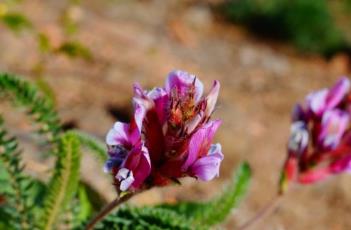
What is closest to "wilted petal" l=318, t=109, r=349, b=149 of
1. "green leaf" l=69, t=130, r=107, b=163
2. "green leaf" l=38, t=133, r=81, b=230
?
"green leaf" l=69, t=130, r=107, b=163

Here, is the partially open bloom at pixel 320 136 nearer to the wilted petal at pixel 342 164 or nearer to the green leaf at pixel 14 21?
the wilted petal at pixel 342 164

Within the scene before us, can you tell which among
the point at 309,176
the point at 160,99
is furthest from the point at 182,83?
the point at 309,176

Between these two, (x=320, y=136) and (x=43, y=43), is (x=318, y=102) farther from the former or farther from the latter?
(x=43, y=43)

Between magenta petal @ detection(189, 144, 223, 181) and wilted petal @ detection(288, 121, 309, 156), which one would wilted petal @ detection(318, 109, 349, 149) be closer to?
wilted petal @ detection(288, 121, 309, 156)

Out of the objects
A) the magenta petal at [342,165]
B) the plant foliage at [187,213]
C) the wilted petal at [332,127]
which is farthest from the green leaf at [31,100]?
the magenta petal at [342,165]

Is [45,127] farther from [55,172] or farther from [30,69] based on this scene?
[30,69]
